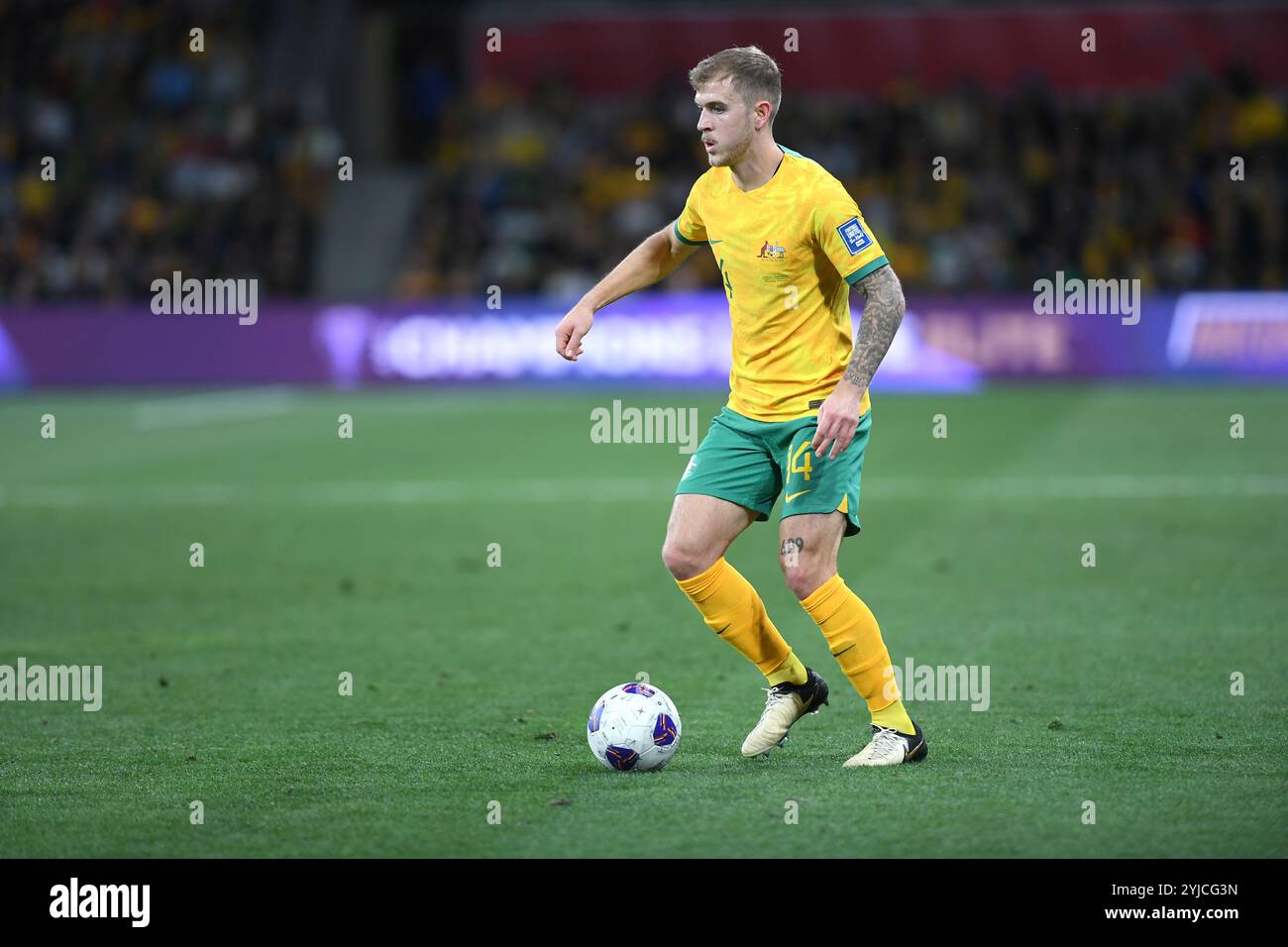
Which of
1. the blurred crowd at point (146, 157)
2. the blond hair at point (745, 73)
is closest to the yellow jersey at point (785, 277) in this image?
the blond hair at point (745, 73)

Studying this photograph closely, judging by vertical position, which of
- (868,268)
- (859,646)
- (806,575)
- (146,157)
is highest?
(146,157)

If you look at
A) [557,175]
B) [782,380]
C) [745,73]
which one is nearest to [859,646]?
[782,380]

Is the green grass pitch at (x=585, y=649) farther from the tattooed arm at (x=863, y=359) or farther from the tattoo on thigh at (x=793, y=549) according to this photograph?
the tattooed arm at (x=863, y=359)

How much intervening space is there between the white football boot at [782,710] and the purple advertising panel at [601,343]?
49.5 ft

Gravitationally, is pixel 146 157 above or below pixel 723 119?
above

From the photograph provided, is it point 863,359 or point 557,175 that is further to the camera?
point 557,175

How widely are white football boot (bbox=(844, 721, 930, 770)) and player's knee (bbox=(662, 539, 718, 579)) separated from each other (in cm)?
79

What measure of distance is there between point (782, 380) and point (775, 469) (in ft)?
1.02

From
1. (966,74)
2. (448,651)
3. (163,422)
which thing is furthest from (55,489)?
(966,74)

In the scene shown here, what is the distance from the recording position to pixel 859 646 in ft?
18.7

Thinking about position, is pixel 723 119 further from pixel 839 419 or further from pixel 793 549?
pixel 793 549

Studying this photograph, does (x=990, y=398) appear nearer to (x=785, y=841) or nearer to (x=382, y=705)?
(x=382, y=705)

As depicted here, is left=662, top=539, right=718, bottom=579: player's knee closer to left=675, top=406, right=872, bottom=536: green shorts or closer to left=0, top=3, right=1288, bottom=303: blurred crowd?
left=675, top=406, right=872, bottom=536: green shorts

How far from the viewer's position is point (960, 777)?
18.1 feet
